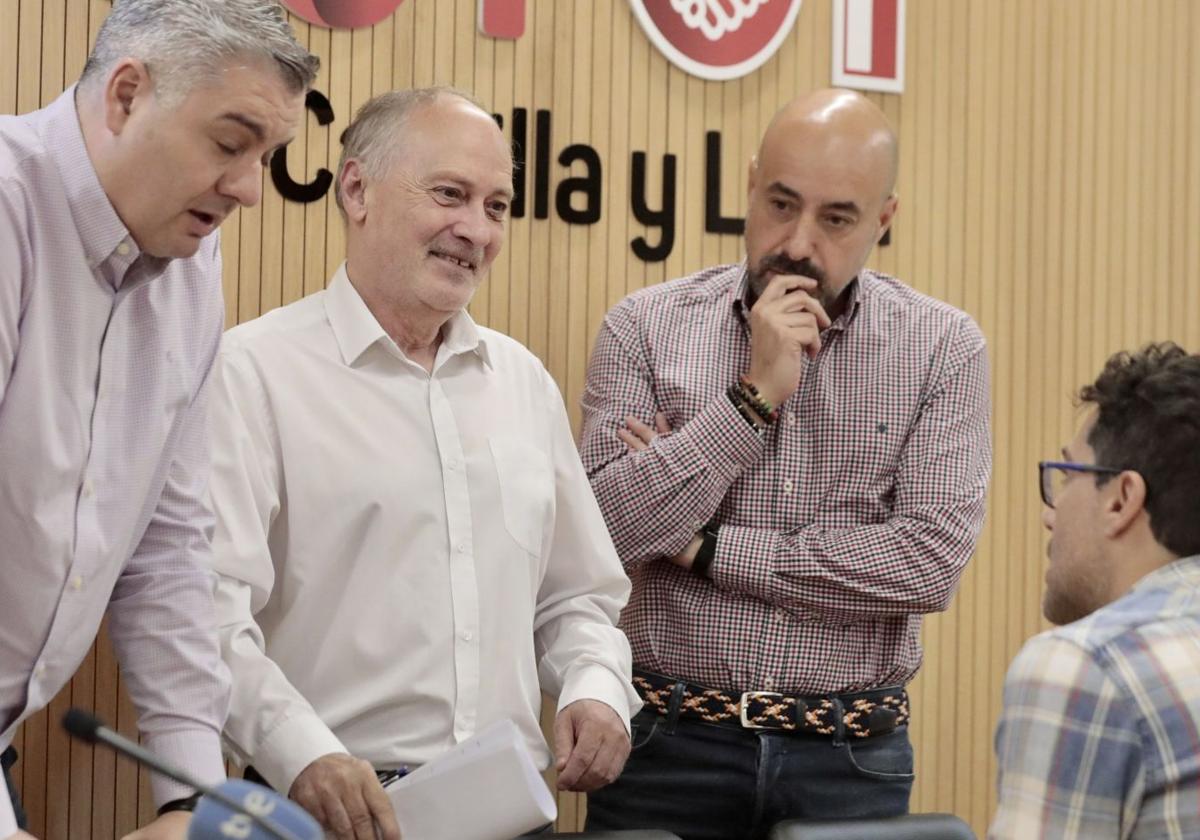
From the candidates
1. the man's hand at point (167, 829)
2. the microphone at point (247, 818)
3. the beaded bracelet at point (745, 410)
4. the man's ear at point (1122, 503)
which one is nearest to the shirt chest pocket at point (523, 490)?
the beaded bracelet at point (745, 410)

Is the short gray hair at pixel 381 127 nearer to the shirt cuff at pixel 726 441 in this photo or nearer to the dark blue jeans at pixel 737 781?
the shirt cuff at pixel 726 441

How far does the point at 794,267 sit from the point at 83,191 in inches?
65.1

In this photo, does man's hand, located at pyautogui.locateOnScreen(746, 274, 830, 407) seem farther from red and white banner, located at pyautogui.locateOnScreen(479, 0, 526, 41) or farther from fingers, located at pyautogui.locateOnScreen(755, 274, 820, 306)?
red and white banner, located at pyautogui.locateOnScreen(479, 0, 526, 41)

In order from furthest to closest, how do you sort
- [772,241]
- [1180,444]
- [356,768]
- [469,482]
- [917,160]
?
[917,160], [772,241], [469,482], [356,768], [1180,444]

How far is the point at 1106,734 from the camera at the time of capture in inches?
74.4

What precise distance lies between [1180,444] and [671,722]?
140cm

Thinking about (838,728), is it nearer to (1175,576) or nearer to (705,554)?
(705,554)

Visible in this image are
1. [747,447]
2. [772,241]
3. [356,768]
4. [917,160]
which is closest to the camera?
[356,768]

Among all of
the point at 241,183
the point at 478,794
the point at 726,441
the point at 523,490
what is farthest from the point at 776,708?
the point at 241,183

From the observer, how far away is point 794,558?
3168 millimetres

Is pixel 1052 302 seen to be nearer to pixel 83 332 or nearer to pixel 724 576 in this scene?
pixel 724 576

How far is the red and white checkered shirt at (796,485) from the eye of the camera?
3174 millimetres

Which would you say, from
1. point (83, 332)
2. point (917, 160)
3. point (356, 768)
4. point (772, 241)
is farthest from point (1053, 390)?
point (83, 332)

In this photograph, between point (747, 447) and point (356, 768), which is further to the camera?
point (747, 447)
